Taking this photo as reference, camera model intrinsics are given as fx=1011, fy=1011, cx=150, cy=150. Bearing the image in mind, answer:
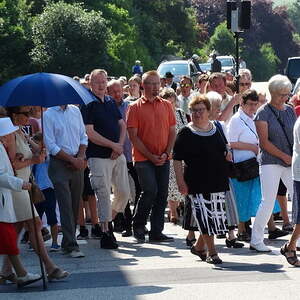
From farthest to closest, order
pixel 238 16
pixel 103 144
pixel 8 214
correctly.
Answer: pixel 238 16 → pixel 103 144 → pixel 8 214

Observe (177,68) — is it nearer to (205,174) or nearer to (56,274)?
(205,174)

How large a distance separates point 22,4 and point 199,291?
143ft


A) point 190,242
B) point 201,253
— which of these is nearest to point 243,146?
point 190,242

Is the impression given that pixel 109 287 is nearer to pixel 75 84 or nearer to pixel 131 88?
pixel 75 84

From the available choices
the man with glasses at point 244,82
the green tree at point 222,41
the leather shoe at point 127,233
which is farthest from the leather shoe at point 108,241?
the green tree at point 222,41

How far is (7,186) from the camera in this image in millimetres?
8914

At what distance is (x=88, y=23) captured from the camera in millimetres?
49875

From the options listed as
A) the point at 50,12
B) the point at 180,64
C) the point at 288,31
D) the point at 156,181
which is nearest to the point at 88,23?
the point at 50,12

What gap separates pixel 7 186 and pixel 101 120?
3083 millimetres

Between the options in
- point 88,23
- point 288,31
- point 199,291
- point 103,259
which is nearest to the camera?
point 199,291

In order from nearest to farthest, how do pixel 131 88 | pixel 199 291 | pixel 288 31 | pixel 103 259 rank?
pixel 199 291
pixel 103 259
pixel 131 88
pixel 288 31

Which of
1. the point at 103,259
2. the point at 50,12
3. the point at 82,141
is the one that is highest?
the point at 50,12

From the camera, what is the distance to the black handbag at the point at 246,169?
1186 cm

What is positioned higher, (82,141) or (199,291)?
(82,141)
